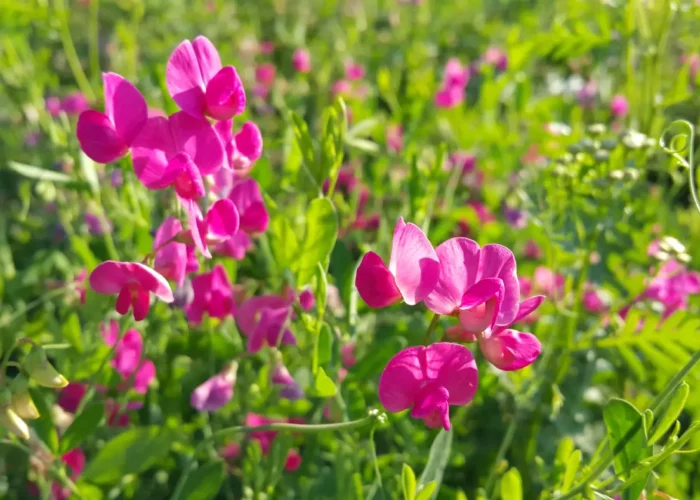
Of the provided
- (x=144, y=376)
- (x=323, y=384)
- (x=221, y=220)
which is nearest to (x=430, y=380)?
(x=323, y=384)

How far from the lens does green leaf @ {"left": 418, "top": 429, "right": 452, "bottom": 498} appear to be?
828mm

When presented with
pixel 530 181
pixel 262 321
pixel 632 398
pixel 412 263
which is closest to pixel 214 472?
pixel 262 321

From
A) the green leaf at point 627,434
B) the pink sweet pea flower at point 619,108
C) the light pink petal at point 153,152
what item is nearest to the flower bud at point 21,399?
the light pink petal at point 153,152

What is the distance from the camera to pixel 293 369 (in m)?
1.12

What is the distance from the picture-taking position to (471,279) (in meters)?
0.74

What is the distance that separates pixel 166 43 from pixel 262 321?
5.84 ft

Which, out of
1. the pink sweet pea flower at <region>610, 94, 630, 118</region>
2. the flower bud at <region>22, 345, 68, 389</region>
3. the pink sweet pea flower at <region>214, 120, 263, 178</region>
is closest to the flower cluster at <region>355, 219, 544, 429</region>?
the pink sweet pea flower at <region>214, 120, 263, 178</region>

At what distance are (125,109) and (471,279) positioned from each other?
14.8 inches

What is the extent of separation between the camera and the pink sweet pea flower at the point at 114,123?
80 centimetres

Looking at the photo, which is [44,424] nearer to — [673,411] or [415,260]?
[415,260]

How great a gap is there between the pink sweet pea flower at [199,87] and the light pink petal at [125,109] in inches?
1.4

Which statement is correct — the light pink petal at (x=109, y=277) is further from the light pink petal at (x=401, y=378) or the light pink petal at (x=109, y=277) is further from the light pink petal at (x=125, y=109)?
the light pink petal at (x=401, y=378)

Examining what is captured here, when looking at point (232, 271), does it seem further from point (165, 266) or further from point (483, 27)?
point (483, 27)

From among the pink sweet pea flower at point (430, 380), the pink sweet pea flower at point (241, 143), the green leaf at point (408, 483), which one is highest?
the pink sweet pea flower at point (241, 143)
